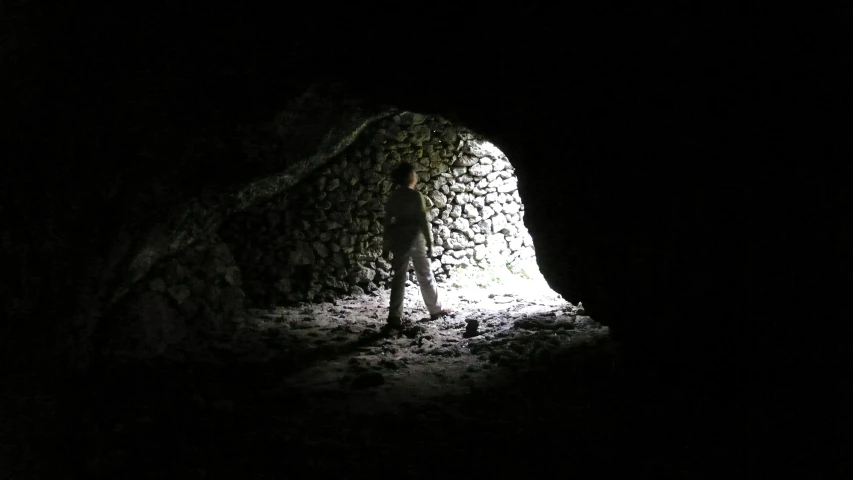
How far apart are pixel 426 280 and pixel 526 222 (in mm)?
1313

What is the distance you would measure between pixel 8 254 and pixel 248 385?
1533 millimetres

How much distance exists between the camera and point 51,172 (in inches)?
111

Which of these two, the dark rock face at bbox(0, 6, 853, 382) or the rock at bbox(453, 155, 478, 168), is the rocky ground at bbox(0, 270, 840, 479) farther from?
the rock at bbox(453, 155, 478, 168)

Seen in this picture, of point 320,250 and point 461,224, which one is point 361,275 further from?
point 461,224

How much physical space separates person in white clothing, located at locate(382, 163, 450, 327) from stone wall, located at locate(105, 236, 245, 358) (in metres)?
1.66

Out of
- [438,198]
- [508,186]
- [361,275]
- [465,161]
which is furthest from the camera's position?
[508,186]

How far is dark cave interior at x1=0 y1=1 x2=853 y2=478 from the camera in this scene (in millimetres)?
1699

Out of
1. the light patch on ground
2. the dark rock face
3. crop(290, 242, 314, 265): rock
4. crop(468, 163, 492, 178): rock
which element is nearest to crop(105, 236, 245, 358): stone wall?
the dark rock face

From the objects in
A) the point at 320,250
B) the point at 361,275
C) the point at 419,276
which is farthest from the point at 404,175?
the point at 361,275

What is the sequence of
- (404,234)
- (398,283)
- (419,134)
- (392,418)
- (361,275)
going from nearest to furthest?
(392,418) < (398,283) < (404,234) < (361,275) < (419,134)

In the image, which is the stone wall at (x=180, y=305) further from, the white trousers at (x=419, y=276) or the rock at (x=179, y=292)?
the white trousers at (x=419, y=276)

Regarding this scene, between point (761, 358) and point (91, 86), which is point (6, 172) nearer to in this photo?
point (91, 86)

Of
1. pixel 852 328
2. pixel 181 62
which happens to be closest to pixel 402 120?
pixel 181 62

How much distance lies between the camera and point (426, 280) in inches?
→ 184
